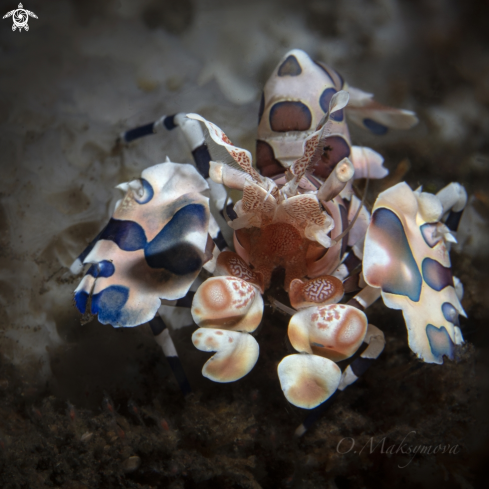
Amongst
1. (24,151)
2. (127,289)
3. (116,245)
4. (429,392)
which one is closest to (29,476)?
(127,289)

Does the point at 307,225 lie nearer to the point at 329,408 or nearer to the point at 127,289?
the point at 127,289

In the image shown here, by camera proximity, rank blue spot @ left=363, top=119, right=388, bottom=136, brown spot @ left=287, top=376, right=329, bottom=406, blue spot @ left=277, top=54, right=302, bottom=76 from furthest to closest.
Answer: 1. blue spot @ left=363, top=119, right=388, bottom=136
2. blue spot @ left=277, top=54, right=302, bottom=76
3. brown spot @ left=287, top=376, right=329, bottom=406

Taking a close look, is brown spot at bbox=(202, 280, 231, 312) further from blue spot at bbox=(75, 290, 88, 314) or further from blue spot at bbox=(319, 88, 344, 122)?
blue spot at bbox=(319, 88, 344, 122)

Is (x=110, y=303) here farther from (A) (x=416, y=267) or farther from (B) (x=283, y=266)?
(A) (x=416, y=267)

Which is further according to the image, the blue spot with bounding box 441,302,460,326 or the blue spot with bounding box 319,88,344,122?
the blue spot with bounding box 319,88,344,122

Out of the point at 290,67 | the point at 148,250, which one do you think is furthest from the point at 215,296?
the point at 290,67

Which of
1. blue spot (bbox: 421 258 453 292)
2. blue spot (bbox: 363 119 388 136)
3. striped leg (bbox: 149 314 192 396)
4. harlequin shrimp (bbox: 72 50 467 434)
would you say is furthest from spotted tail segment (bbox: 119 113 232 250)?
blue spot (bbox: 363 119 388 136)

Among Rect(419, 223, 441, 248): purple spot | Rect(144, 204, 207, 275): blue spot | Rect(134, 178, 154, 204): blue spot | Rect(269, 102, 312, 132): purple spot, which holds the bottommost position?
Rect(419, 223, 441, 248): purple spot
